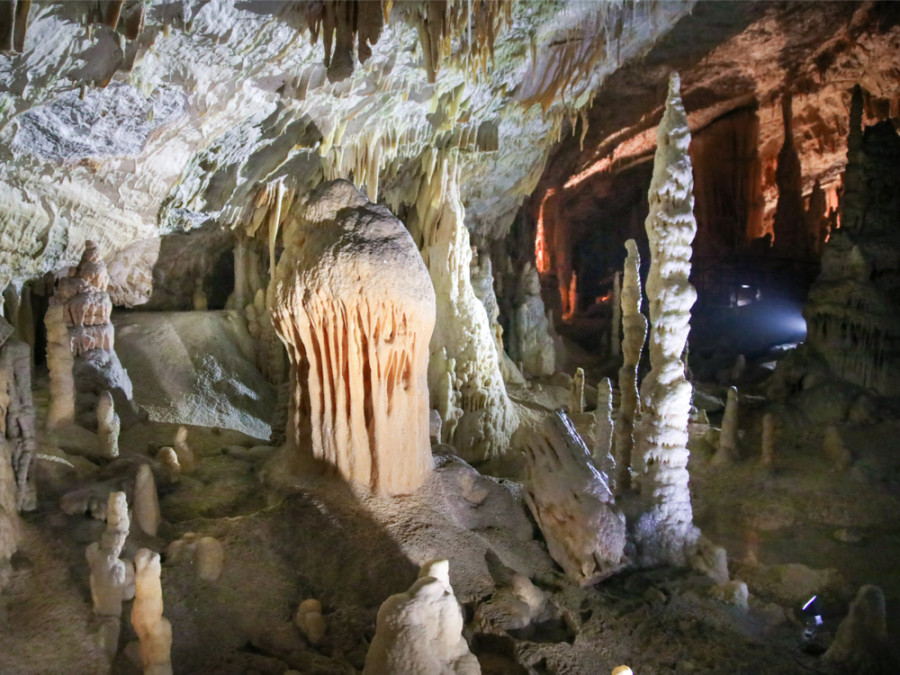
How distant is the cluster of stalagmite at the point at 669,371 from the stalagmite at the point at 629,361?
89cm

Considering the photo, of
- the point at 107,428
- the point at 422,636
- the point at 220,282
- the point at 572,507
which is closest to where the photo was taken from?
the point at 422,636

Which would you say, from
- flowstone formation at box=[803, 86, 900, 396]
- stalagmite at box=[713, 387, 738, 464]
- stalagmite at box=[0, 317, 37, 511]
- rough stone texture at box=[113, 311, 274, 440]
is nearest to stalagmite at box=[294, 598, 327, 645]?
stalagmite at box=[0, 317, 37, 511]

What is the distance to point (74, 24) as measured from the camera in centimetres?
503

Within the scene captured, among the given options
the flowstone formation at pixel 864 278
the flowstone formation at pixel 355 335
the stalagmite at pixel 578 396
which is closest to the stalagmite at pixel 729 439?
the stalagmite at pixel 578 396

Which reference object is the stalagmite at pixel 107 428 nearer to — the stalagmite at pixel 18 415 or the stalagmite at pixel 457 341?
the stalagmite at pixel 18 415

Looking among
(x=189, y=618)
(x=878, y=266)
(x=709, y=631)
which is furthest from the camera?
(x=878, y=266)

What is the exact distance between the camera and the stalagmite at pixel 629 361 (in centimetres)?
780

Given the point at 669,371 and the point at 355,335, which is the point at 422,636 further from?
the point at 669,371

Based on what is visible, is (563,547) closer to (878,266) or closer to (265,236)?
(265,236)

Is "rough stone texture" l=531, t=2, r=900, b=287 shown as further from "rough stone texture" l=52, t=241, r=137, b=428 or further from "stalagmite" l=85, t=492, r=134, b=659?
"stalagmite" l=85, t=492, r=134, b=659

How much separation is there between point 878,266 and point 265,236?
11.8 m

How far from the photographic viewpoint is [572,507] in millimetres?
6180

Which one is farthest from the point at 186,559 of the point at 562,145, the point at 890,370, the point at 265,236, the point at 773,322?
the point at 773,322

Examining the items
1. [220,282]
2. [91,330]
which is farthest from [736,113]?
[91,330]
